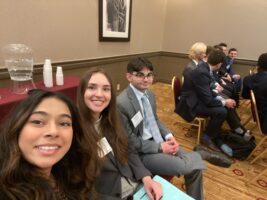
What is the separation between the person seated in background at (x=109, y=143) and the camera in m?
1.21

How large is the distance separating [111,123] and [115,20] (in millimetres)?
2959

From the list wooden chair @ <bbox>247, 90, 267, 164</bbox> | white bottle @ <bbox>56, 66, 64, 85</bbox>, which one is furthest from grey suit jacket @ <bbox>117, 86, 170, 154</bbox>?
wooden chair @ <bbox>247, 90, 267, 164</bbox>

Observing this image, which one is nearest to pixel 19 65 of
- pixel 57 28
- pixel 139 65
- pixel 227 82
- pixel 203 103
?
pixel 57 28

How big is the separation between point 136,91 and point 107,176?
70 cm

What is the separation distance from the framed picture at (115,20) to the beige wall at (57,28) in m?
0.10

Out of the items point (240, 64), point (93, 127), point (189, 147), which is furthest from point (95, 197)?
point (240, 64)

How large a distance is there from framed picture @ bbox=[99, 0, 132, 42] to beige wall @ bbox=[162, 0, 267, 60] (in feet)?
5.43

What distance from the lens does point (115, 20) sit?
3799 millimetres

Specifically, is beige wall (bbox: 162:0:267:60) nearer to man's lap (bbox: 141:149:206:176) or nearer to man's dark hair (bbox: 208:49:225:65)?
man's dark hair (bbox: 208:49:225:65)

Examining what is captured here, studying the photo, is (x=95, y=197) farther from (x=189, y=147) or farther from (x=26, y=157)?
(x=189, y=147)

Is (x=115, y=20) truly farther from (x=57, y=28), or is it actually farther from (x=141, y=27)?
(x=57, y=28)

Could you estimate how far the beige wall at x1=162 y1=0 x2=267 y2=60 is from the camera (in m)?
4.43

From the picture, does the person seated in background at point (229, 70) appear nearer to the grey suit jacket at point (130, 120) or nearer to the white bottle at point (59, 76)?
the grey suit jacket at point (130, 120)

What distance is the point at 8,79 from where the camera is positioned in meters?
2.45
